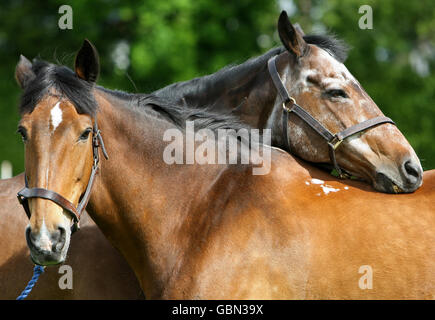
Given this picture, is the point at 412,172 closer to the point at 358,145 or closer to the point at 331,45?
the point at 358,145

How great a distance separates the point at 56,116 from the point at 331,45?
7.98 feet

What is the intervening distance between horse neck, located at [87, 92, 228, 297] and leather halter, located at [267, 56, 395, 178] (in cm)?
89

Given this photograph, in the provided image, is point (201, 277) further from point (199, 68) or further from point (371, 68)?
point (371, 68)

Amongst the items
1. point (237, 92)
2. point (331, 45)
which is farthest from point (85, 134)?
point (331, 45)

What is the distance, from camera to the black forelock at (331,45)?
479 centimetres

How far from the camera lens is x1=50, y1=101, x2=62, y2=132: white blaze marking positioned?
11.7ft

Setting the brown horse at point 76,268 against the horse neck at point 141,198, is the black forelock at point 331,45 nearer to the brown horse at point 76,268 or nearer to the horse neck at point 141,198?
the horse neck at point 141,198

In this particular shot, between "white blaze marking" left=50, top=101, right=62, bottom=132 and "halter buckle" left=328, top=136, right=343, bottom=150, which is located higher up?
"white blaze marking" left=50, top=101, right=62, bottom=132

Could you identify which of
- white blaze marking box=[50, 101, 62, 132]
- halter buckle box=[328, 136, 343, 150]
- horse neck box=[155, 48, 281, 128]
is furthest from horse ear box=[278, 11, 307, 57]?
white blaze marking box=[50, 101, 62, 132]

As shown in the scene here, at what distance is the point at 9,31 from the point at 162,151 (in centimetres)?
1634

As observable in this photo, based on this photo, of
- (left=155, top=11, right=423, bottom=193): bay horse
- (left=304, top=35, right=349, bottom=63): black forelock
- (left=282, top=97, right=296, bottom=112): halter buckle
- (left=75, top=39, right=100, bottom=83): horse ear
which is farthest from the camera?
(left=304, top=35, right=349, bottom=63): black forelock

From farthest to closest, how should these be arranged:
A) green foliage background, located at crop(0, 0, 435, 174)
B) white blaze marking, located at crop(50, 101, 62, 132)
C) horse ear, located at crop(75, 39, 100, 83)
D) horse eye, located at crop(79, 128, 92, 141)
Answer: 1. green foliage background, located at crop(0, 0, 435, 174)
2. horse ear, located at crop(75, 39, 100, 83)
3. horse eye, located at crop(79, 128, 92, 141)
4. white blaze marking, located at crop(50, 101, 62, 132)

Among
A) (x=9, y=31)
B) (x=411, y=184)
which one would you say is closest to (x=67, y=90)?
(x=411, y=184)

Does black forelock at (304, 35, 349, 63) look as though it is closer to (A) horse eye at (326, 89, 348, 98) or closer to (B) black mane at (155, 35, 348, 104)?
(B) black mane at (155, 35, 348, 104)
